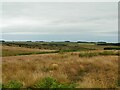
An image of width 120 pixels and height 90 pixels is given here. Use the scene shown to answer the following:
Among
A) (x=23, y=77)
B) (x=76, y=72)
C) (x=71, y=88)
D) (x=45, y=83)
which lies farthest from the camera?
(x=76, y=72)

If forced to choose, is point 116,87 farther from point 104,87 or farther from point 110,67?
point 110,67

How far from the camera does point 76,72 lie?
1477cm

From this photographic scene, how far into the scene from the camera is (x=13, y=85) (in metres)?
9.20

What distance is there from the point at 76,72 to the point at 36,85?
18.2 ft

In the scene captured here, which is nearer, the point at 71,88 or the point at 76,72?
the point at 71,88

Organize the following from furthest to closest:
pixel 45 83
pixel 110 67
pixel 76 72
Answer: pixel 110 67
pixel 76 72
pixel 45 83

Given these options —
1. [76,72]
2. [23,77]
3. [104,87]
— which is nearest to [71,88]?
[104,87]

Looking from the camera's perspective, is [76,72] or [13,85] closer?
[13,85]

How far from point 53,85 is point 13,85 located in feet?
4.60

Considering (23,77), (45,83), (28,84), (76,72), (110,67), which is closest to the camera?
(45,83)

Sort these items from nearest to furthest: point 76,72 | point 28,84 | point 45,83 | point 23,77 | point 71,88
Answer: point 71,88
point 45,83
point 28,84
point 23,77
point 76,72

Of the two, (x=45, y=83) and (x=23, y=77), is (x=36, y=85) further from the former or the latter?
(x=23, y=77)

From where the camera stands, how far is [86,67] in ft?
54.8

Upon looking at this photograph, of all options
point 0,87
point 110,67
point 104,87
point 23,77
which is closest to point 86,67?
point 110,67
